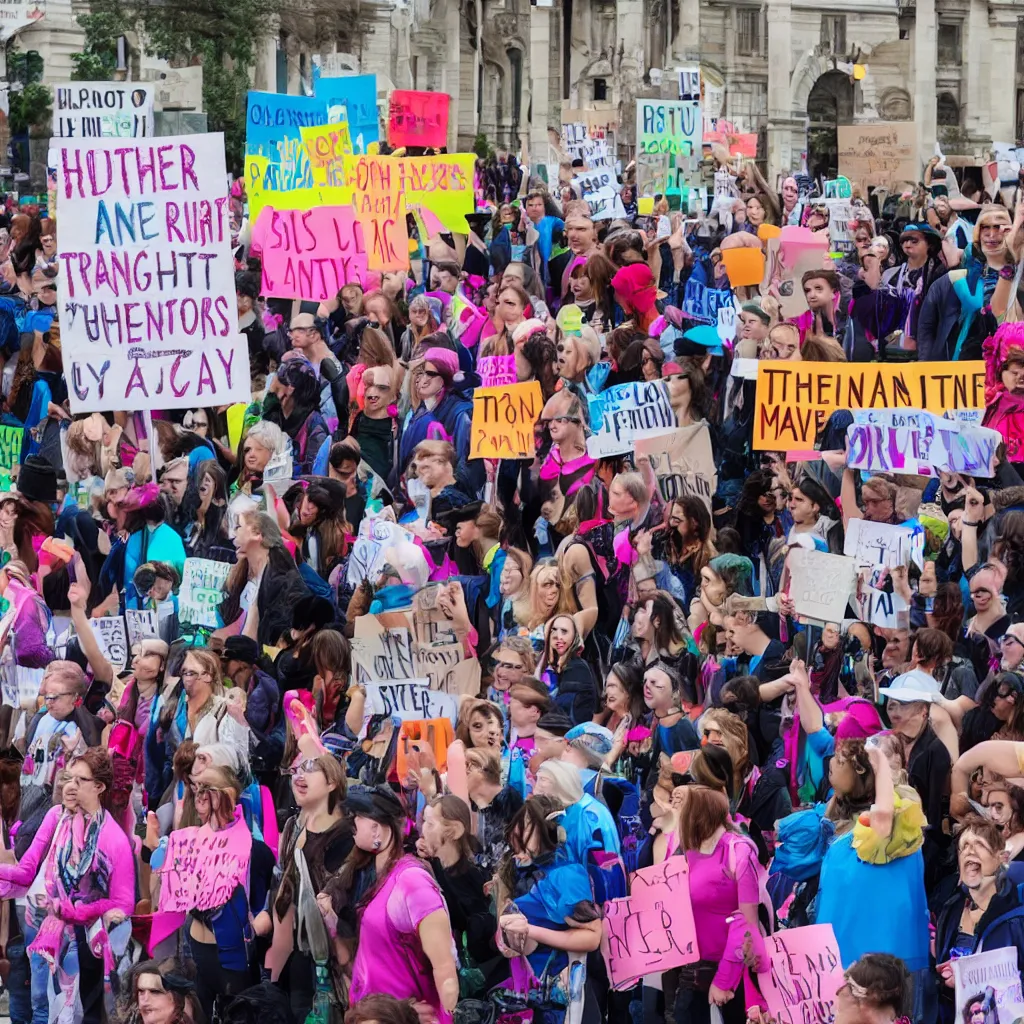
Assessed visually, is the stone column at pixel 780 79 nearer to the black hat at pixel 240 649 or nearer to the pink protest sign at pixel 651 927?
the black hat at pixel 240 649

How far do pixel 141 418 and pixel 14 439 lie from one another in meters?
0.83

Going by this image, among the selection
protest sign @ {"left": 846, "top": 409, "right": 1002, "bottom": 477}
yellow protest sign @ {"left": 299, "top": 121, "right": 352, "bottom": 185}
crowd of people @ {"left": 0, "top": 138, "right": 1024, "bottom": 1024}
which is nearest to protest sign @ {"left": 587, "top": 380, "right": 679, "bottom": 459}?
crowd of people @ {"left": 0, "top": 138, "right": 1024, "bottom": 1024}

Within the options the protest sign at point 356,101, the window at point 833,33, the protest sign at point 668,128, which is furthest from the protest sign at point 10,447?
the window at point 833,33

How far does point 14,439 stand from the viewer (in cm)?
1306

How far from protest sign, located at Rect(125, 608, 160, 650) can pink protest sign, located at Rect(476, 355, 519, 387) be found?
9.13 feet

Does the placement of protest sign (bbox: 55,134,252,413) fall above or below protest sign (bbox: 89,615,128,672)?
above

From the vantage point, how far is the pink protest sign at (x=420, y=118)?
22.6 meters

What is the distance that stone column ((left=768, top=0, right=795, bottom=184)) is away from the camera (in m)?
65.4

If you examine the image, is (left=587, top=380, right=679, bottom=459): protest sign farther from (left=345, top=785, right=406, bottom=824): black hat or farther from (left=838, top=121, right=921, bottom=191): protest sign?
(left=838, top=121, right=921, bottom=191): protest sign

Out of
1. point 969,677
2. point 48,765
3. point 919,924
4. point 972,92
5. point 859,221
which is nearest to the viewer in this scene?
point 919,924

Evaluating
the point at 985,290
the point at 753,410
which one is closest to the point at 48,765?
the point at 753,410

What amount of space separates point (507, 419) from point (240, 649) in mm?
2700

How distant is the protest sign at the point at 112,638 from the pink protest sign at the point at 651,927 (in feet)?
10.4

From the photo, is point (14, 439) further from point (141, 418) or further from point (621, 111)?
point (621, 111)
